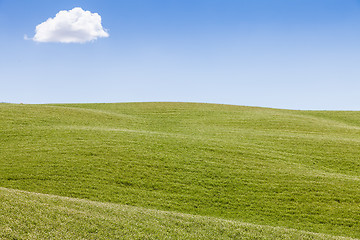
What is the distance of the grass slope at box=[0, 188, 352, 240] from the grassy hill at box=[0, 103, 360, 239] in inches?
1.6

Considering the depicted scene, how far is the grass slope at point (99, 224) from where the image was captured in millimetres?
10250

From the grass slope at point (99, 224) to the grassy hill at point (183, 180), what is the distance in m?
0.04

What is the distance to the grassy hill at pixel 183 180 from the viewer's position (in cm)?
1212

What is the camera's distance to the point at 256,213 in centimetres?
1566

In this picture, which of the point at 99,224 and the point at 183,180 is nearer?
the point at 99,224

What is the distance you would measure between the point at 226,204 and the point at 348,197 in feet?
23.7

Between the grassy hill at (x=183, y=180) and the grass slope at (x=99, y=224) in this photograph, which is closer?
the grass slope at (x=99, y=224)

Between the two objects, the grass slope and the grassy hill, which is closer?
the grass slope

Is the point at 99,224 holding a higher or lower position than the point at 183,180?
higher

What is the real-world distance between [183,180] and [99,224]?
327 inches

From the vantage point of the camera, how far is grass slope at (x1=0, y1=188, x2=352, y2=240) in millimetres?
10250

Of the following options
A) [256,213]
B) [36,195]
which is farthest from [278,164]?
[36,195]

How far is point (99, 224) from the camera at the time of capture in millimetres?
11000

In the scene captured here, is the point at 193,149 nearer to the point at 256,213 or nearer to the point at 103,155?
the point at 103,155
